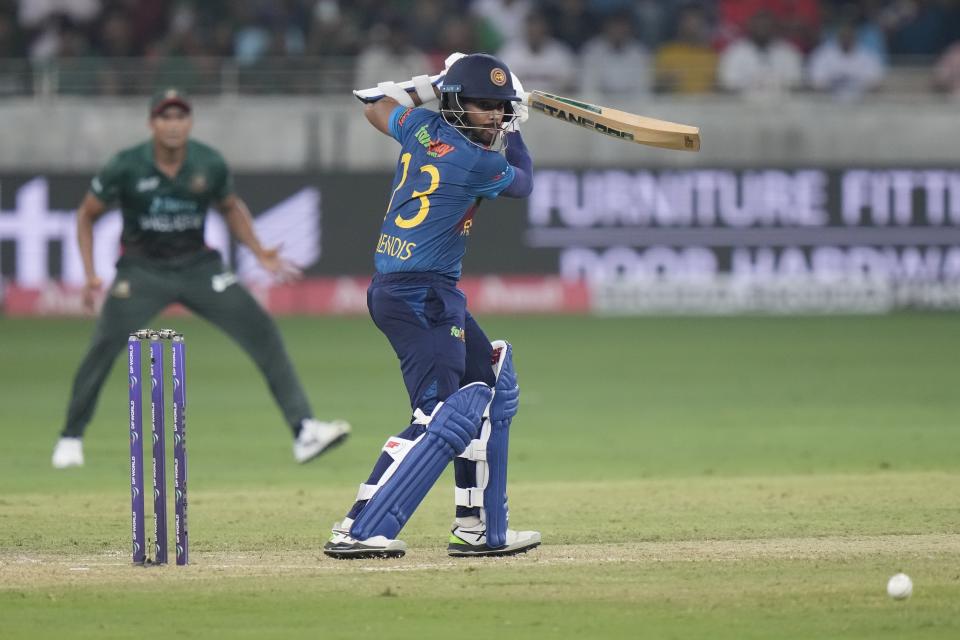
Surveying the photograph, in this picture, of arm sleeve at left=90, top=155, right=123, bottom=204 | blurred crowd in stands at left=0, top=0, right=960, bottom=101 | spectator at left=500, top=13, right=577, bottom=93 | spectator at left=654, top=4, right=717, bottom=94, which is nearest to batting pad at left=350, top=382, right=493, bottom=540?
arm sleeve at left=90, top=155, right=123, bottom=204

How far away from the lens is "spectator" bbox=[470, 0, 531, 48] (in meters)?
20.4

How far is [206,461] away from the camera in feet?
31.8

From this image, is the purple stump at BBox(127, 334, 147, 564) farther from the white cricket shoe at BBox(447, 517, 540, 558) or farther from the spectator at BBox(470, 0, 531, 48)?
the spectator at BBox(470, 0, 531, 48)

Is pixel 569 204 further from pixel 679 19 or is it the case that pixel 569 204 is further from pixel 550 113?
pixel 550 113

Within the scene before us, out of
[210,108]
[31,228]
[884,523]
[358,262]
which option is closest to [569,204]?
[358,262]

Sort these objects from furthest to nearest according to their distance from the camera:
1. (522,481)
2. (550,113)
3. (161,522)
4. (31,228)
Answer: (31,228), (522,481), (550,113), (161,522)

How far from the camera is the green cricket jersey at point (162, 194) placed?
9117 millimetres

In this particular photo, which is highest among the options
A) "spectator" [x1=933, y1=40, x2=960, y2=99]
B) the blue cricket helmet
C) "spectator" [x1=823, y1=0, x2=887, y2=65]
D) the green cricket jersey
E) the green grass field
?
"spectator" [x1=823, y1=0, x2=887, y2=65]

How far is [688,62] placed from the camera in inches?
798

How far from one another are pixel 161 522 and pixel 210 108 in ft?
47.7

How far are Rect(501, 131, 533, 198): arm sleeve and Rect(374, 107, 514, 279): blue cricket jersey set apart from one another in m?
0.06

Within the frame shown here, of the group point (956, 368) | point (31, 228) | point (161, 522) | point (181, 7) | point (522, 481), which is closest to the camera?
point (161, 522)

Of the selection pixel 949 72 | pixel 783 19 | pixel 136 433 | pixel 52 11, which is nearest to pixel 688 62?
pixel 783 19

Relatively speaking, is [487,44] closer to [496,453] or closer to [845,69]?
[845,69]
